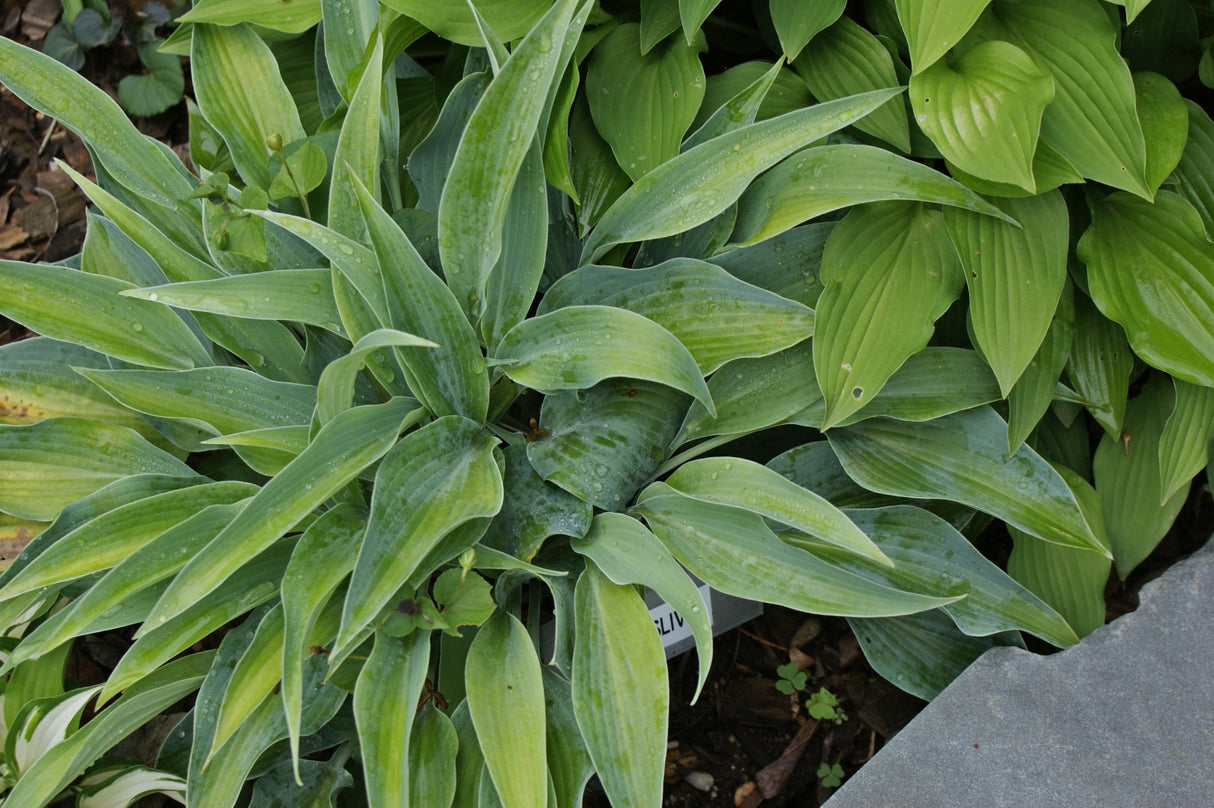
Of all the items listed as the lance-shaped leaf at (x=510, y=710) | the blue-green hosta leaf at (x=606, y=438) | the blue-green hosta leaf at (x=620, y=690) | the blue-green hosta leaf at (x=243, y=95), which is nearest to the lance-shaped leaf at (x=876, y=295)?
the blue-green hosta leaf at (x=606, y=438)

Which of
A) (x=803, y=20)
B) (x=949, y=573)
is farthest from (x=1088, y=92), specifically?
(x=949, y=573)

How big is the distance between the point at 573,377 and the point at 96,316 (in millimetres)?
665

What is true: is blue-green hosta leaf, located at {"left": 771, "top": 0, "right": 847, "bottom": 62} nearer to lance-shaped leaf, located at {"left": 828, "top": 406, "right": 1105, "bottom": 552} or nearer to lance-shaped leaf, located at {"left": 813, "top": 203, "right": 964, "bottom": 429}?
lance-shaped leaf, located at {"left": 813, "top": 203, "right": 964, "bottom": 429}

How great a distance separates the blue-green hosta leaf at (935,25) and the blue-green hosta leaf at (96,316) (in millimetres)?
998

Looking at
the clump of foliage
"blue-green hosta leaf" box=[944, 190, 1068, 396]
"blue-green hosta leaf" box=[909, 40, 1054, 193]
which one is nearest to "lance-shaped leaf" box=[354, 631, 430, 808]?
the clump of foliage

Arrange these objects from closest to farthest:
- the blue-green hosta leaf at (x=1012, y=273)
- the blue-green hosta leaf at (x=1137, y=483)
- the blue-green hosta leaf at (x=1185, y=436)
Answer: the blue-green hosta leaf at (x=1012, y=273) < the blue-green hosta leaf at (x=1185, y=436) < the blue-green hosta leaf at (x=1137, y=483)

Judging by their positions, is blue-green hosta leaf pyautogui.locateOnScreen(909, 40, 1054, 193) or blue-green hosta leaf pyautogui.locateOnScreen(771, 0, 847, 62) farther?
blue-green hosta leaf pyautogui.locateOnScreen(771, 0, 847, 62)

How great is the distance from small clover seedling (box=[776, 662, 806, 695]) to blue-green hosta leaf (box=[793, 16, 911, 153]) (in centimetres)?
80

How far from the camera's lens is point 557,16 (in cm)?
103

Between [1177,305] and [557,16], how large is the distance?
864 mm

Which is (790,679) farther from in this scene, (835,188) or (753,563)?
(835,188)

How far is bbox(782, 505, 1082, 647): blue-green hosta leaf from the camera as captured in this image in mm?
1126

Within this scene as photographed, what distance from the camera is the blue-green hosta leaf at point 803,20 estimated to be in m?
1.21

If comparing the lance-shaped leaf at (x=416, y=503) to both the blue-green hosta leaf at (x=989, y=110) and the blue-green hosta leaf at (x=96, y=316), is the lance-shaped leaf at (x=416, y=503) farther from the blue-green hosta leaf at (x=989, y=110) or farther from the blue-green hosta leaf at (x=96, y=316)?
the blue-green hosta leaf at (x=989, y=110)
